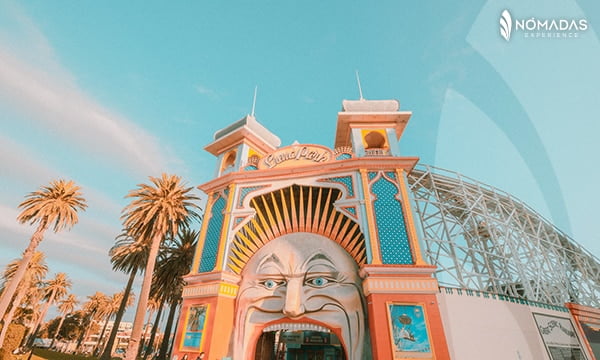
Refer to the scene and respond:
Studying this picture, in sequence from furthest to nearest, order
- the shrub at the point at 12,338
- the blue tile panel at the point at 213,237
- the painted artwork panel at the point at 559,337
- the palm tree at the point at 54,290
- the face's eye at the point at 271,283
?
the palm tree at the point at 54,290 < the shrub at the point at 12,338 < the blue tile panel at the point at 213,237 < the face's eye at the point at 271,283 < the painted artwork panel at the point at 559,337

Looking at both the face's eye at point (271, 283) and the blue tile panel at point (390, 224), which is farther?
the face's eye at point (271, 283)

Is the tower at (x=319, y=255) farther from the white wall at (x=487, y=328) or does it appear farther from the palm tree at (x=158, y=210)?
the palm tree at (x=158, y=210)

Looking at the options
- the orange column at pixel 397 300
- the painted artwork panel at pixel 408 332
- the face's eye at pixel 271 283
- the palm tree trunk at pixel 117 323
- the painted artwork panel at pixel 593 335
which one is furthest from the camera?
the palm tree trunk at pixel 117 323

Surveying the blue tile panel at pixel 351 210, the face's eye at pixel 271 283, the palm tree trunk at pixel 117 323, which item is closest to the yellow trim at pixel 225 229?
the face's eye at pixel 271 283

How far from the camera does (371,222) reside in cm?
1342

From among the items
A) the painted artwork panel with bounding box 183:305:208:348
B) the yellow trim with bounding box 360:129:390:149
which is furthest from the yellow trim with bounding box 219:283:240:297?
the yellow trim with bounding box 360:129:390:149

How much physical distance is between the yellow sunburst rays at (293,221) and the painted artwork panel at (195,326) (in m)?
2.62

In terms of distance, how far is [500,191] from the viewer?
23.0 metres

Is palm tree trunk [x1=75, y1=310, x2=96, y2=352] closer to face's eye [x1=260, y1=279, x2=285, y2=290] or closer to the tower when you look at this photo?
the tower

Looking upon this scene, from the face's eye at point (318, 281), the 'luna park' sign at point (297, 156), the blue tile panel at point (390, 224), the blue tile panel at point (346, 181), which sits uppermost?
the 'luna park' sign at point (297, 156)

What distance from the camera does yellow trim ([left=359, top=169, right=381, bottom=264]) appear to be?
12.5 m

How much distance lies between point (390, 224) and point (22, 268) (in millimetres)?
27717

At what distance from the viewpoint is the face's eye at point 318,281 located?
13203 mm

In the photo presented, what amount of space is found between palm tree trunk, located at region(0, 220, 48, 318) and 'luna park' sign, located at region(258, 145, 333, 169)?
20.9 m
